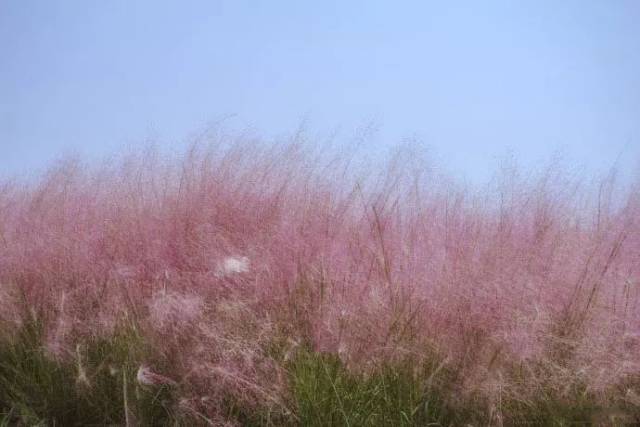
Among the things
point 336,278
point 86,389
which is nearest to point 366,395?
point 336,278

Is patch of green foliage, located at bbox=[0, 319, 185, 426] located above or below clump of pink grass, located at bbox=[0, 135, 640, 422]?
below

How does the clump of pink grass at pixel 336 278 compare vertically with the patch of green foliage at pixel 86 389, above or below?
above

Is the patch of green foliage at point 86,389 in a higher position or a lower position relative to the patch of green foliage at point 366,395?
lower

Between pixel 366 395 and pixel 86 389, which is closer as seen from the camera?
pixel 366 395

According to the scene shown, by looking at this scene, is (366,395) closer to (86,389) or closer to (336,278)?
(336,278)

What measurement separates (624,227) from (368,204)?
125 cm

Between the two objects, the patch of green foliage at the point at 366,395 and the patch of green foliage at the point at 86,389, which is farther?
the patch of green foliage at the point at 86,389

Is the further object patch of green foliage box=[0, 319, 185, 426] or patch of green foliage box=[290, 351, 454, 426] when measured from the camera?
patch of green foliage box=[0, 319, 185, 426]

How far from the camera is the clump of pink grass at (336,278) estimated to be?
88.4 inches

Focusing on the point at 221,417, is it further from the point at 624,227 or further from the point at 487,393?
the point at 624,227

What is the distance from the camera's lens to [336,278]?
2.54m

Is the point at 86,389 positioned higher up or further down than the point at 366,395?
further down

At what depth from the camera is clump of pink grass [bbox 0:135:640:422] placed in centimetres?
225

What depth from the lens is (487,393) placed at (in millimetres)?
2061
